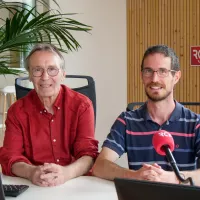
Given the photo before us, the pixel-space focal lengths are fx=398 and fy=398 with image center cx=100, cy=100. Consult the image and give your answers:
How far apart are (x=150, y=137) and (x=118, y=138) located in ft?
0.50

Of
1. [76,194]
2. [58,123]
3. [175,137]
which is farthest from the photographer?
[58,123]

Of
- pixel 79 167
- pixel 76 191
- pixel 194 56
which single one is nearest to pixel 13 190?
pixel 76 191

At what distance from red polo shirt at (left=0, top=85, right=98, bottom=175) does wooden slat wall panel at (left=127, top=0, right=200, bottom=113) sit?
146 inches

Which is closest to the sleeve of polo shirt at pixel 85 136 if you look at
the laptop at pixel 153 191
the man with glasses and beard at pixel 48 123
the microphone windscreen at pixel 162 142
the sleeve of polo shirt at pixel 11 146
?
the man with glasses and beard at pixel 48 123

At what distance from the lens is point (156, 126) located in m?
1.89

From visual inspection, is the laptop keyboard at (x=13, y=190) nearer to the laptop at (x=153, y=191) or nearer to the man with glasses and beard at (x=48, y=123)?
the man with glasses and beard at (x=48, y=123)

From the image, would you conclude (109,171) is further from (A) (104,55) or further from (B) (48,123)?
(A) (104,55)

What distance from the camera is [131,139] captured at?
191 centimetres

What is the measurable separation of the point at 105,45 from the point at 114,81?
1.78ft

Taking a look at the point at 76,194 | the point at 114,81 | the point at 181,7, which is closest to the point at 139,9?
the point at 181,7

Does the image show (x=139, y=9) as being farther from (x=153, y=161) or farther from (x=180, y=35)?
(x=153, y=161)

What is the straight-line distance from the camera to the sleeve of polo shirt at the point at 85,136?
203 centimetres

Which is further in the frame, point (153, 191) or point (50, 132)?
point (50, 132)

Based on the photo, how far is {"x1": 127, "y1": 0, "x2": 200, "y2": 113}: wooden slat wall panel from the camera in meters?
5.62
